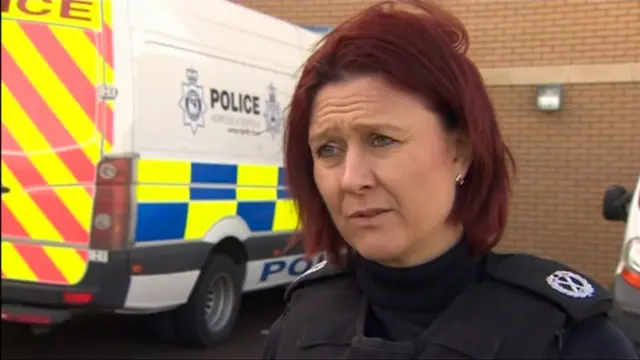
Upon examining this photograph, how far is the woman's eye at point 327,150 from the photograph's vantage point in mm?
1284

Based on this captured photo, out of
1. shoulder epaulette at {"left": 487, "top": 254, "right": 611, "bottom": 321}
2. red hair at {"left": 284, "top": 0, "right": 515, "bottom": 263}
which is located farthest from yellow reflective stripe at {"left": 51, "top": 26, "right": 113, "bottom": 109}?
shoulder epaulette at {"left": 487, "top": 254, "right": 611, "bottom": 321}

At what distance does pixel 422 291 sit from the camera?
1.26m

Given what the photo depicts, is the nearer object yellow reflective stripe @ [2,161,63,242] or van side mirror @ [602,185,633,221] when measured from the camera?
van side mirror @ [602,185,633,221]

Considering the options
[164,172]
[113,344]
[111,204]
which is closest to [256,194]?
[164,172]

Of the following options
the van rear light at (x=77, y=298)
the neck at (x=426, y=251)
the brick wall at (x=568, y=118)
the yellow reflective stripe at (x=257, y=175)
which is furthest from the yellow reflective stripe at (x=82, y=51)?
the neck at (x=426, y=251)

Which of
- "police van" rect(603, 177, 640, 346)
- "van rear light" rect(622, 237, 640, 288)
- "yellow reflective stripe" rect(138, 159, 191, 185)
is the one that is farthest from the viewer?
"yellow reflective stripe" rect(138, 159, 191, 185)

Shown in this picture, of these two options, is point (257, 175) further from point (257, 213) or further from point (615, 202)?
point (615, 202)

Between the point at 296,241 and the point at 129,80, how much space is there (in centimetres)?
282

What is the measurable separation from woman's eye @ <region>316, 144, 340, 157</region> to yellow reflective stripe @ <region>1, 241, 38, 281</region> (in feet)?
9.98

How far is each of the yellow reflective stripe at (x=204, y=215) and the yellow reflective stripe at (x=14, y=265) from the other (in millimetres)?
897

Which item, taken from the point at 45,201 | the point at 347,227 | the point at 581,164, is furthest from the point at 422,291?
the point at 45,201

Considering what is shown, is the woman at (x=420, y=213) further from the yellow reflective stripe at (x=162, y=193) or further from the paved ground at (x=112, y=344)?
the paved ground at (x=112, y=344)

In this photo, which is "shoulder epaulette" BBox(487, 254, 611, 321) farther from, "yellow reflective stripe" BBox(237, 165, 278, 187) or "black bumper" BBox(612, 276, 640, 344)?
"yellow reflective stripe" BBox(237, 165, 278, 187)

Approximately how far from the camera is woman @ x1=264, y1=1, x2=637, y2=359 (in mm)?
1158
